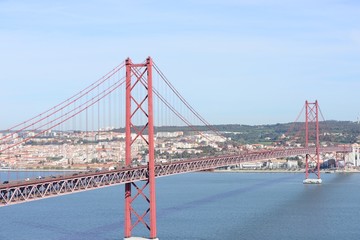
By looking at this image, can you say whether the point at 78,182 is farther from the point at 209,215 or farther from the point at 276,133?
the point at 276,133

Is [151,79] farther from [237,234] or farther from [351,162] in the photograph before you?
[351,162]

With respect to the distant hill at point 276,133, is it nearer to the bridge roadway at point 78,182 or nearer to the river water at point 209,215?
the river water at point 209,215

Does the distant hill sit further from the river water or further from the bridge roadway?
the bridge roadway

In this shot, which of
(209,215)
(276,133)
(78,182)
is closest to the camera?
(78,182)

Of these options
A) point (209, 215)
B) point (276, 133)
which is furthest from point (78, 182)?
point (276, 133)

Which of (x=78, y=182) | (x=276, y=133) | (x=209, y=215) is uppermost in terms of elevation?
(x=276, y=133)

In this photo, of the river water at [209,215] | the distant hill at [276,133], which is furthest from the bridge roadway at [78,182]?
the distant hill at [276,133]

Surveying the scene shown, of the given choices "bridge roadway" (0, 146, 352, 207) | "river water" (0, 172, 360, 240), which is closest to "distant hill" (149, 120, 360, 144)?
"river water" (0, 172, 360, 240)

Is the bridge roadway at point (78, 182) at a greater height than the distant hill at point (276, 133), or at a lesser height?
lesser
